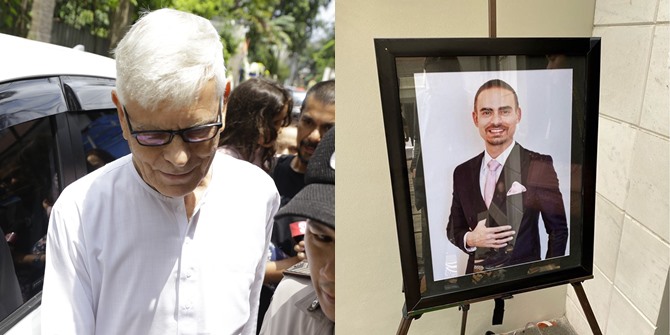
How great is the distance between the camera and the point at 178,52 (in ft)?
4.10

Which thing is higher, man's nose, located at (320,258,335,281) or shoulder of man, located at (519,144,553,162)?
shoulder of man, located at (519,144,553,162)

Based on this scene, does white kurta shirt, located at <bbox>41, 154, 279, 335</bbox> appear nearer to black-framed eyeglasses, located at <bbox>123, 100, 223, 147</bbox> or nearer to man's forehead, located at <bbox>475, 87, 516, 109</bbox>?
black-framed eyeglasses, located at <bbox>123, 100, 223, 147</bbox>

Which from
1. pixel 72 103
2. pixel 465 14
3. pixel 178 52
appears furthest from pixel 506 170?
pixel 72 103

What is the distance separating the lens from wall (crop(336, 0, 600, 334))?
1.75 metres

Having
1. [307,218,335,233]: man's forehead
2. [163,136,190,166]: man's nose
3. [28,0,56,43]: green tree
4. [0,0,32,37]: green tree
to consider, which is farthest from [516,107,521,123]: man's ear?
[0,0,32,37]: green tree

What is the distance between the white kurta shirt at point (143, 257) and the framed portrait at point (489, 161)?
1.47 ft

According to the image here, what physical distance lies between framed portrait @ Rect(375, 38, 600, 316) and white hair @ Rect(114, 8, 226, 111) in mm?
379

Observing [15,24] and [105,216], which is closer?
[105,216]

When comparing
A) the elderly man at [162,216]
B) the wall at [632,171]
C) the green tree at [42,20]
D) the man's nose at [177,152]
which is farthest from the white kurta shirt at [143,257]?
the green tree at [42,20]

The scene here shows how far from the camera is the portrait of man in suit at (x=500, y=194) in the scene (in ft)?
4.83

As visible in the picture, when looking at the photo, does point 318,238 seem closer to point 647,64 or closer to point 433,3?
point 433,3

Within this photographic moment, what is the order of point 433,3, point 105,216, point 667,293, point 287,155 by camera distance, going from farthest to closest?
1. point 287,155
2. point 433,3
3. point 667,293
4. point 105,216

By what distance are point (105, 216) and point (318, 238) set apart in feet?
2.33

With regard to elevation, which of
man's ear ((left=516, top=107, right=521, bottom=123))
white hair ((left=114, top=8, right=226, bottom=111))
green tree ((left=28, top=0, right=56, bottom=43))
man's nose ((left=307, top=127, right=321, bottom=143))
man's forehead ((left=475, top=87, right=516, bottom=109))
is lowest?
man's nose ((left=307, top=127, right=321, bottom=143))
